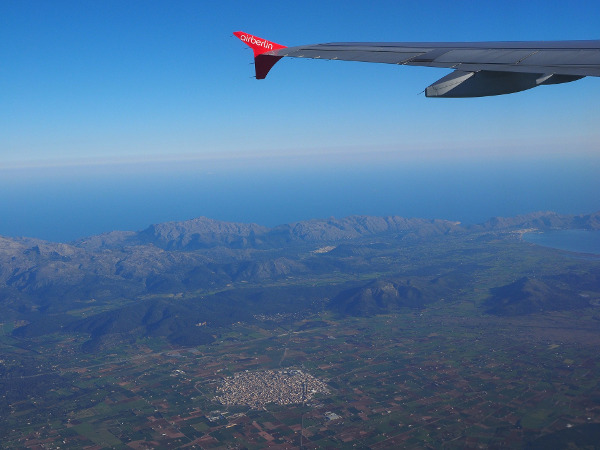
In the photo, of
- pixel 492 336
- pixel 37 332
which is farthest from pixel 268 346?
pixel 37 332

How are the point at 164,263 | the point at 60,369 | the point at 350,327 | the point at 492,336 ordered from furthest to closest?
the point at 164,263, the point at 350,327, the point at 492,336, the point at 60,369

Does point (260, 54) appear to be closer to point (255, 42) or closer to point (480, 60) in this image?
point (255, 42)

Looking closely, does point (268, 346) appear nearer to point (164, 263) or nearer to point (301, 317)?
point (301, 317)

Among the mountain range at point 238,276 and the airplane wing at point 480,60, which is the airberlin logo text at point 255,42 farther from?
the mountain range at point 238,276

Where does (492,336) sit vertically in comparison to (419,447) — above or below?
below

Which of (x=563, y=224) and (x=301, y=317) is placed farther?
(x=563, y=224)

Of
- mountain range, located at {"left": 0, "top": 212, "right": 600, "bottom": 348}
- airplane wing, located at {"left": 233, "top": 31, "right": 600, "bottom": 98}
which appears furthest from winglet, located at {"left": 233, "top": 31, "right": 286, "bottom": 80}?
mountain range, located at {"left": 0, "top": 212, "right": 600, "bottom": 348}

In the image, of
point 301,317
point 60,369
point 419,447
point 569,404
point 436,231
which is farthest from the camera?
point 436,231
